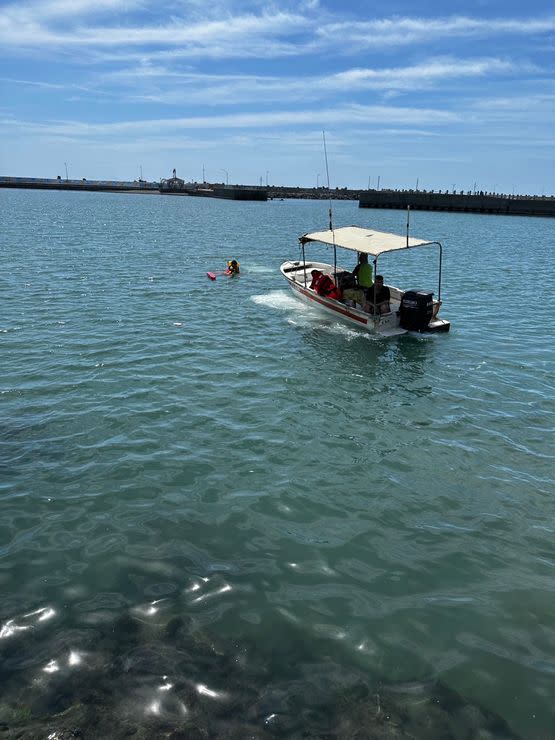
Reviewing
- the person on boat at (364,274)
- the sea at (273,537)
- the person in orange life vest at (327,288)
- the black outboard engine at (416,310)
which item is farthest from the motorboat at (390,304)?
the sea at (273,537)

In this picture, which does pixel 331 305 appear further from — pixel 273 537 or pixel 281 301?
pixel 273 537

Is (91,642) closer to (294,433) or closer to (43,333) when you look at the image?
(294,433)

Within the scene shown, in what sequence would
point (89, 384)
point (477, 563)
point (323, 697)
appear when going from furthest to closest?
point (89, 384), point (477, 563), point (323, 697)

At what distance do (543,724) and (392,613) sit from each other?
6.51 feet

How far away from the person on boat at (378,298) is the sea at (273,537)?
5.30 feet

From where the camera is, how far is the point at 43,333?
18.4 m

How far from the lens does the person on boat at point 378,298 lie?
19689 mm

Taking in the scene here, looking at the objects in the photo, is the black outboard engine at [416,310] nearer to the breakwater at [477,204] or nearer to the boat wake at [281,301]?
the boat wake at [281,301]

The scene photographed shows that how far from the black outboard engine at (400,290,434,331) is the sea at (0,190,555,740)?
0.95 meters

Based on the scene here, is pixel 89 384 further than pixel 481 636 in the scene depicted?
Yes

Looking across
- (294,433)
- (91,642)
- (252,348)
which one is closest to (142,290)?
(252,348)

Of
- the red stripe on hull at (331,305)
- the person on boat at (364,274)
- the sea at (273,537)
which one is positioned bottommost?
the sea at (273,537)

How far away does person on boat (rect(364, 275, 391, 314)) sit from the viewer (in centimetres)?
→ 1969

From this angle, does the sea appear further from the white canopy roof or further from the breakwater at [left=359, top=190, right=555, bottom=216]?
the breakwater at [left=359, top=190, right=555, bottom=216]
